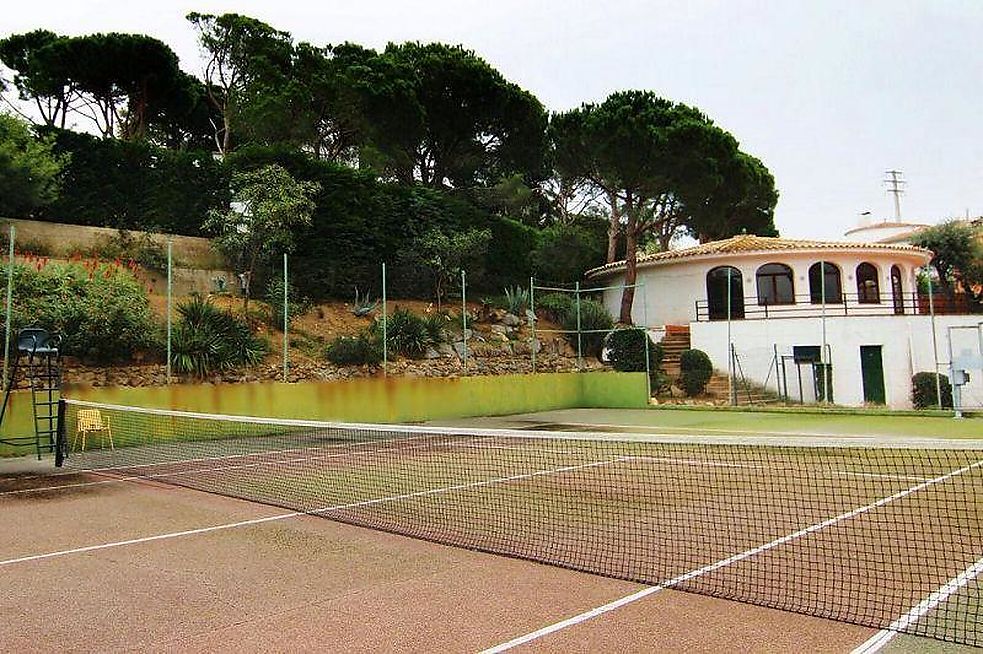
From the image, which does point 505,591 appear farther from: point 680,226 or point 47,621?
point 680,226

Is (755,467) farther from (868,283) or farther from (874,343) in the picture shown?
(868,283)

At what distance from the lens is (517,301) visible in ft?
79.4

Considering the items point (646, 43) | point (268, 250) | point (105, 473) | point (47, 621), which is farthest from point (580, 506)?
point (268, 250)

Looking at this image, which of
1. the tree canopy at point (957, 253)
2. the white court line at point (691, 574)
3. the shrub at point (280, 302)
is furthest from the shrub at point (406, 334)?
the tree canopy at point (957, 253)

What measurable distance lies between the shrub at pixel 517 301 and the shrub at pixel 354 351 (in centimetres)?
706

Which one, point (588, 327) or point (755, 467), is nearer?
point (755, 467)

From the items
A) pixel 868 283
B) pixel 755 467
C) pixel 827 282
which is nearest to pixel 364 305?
pixel 755 467

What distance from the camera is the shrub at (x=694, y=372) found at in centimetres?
2295

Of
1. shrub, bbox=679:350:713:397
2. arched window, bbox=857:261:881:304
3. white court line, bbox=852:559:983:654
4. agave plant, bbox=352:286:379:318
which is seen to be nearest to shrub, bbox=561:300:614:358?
shrub, bbox=679:350:713:397

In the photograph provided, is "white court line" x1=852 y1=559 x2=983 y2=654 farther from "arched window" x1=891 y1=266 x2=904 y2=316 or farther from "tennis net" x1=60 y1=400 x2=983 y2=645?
"arched window" x1=891 y1=266 x2=904 y2=316

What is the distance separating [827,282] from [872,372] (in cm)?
729

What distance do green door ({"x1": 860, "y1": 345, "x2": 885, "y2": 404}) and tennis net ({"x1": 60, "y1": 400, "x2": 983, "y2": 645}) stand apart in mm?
13207

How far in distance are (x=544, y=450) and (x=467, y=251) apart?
451 inches

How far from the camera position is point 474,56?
2966 cm
